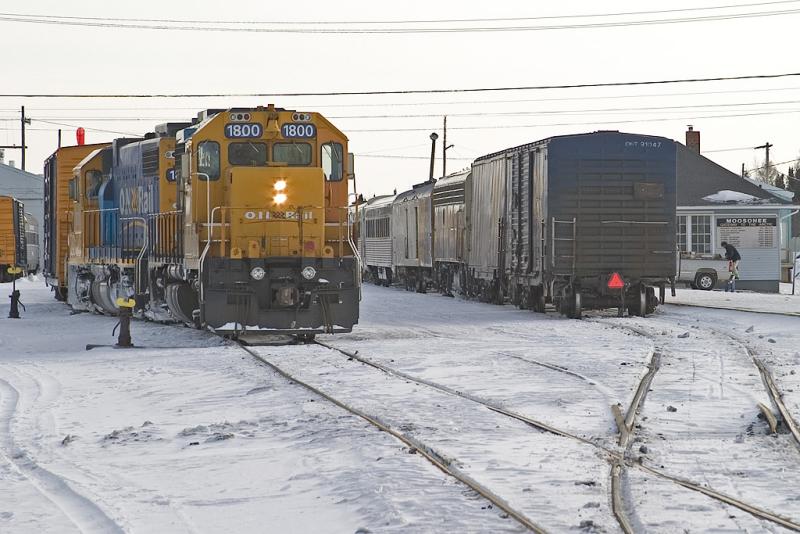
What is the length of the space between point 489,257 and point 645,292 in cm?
564

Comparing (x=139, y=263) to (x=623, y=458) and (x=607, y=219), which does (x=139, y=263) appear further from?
(x=623, y=458)

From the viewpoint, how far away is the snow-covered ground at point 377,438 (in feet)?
21.4

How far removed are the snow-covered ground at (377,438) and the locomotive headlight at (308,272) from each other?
1.03m

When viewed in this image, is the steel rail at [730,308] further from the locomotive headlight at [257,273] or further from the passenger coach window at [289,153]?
the locomotive headlight at [257,273]

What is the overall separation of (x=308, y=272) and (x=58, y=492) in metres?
9.51

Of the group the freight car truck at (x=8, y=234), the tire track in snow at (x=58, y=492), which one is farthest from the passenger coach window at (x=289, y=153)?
the freight car truck at (x=8, y=234)

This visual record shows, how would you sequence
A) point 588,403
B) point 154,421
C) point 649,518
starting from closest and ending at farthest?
1. point 649,518
2. point 154,421
3. point 588,403

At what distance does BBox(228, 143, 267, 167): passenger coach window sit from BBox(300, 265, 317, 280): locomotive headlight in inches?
69.0

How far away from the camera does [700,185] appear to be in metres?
48.3

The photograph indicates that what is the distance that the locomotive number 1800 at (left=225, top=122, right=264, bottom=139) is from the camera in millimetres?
17172

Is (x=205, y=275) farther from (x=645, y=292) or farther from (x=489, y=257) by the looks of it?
(x=489, y=257)

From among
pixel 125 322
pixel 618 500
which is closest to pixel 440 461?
pixel 618 500

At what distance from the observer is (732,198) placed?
46531 mm

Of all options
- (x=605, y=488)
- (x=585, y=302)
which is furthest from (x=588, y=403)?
(x=585, y=302)
